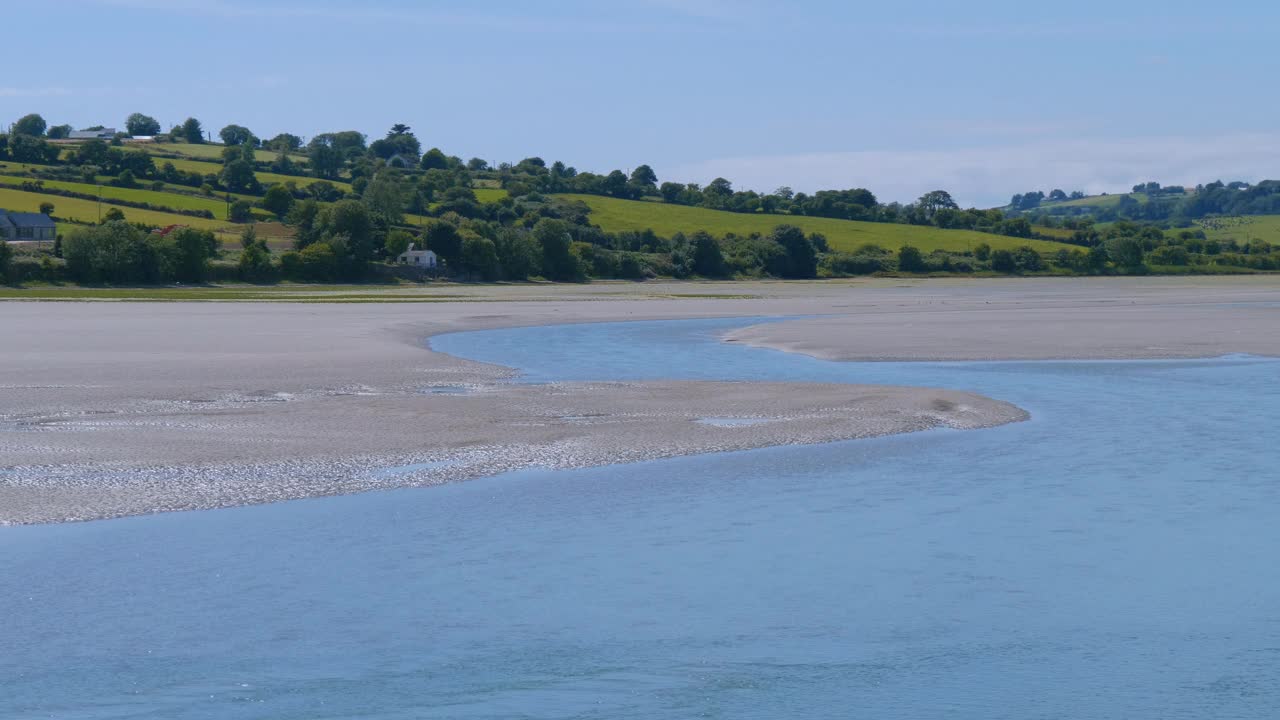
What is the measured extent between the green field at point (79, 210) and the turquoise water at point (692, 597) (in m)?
97.5

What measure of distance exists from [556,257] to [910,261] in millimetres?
37033

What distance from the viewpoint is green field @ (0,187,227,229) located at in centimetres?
10700

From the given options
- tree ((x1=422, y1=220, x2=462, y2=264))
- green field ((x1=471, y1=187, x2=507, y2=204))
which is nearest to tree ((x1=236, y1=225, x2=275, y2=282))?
tree ((x1=422, y1=220, x2=462, y2=264))

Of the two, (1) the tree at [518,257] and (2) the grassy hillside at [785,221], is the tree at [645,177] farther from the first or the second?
(1) the tree at [518,257]

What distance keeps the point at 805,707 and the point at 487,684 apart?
2.17 m

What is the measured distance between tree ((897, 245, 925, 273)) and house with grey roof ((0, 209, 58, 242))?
238 feet

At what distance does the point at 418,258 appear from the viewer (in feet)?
318

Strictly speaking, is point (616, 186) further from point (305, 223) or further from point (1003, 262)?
point (305, 223)

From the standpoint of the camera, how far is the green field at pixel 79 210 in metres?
107

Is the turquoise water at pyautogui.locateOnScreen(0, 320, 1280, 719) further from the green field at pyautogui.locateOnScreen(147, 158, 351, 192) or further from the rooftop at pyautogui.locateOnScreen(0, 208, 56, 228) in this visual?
the green field at pyautogui.locateOnScreen(147, 158, 351, 192)

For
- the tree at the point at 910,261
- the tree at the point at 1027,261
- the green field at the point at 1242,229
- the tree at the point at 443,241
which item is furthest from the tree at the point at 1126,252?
the tree at the point at 443,241

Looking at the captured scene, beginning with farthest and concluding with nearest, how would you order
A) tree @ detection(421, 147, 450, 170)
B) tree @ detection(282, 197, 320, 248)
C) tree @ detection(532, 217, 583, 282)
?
tree @ detection(421, 147, 450, 170) → tree @ detection(532, 217, 583, 282) → tree @ detection(282, 197, 320, 248)

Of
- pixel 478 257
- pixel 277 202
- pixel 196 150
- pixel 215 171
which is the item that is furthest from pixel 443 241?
pixel 196 150

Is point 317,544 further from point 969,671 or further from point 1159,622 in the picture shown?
point 1159,622
